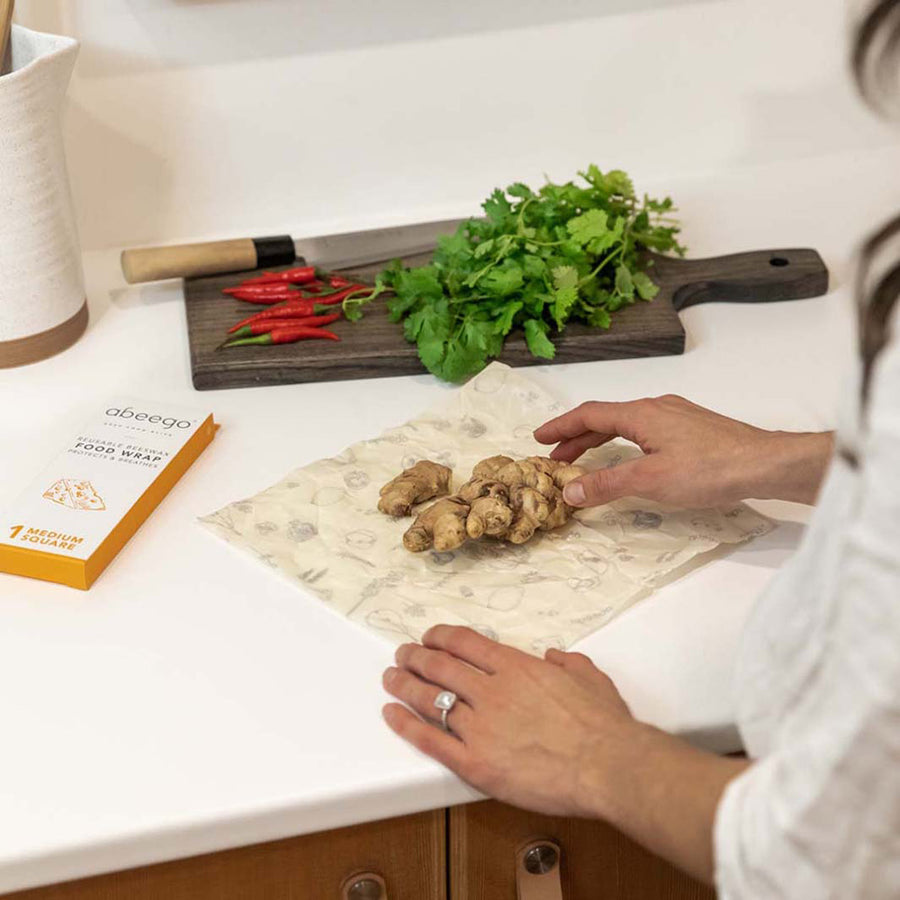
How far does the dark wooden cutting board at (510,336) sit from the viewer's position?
1300mm

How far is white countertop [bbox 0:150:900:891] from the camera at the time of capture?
0.85 metres

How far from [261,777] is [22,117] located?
682 millimetres

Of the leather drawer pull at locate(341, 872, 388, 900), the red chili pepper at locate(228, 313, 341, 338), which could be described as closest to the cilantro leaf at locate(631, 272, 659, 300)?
the red chili pepper at locate(228, 313, 341, 338)

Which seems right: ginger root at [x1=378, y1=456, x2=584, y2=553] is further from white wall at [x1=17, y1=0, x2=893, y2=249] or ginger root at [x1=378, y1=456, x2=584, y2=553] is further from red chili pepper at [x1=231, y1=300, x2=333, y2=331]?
white wall at [x1=17, y1=0, x2=893, y2=249]

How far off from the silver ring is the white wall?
0.84m

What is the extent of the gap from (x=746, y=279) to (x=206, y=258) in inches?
24.3

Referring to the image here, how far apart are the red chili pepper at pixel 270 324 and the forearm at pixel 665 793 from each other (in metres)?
0.66

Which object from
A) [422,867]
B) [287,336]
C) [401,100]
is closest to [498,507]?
[422,867]

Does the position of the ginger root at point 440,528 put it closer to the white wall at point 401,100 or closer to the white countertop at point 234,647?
the white countertop at point 234,647

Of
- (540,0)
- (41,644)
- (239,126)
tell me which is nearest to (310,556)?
(41,644)

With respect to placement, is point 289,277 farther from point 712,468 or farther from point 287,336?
point 712,468

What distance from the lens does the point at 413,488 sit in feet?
3.60

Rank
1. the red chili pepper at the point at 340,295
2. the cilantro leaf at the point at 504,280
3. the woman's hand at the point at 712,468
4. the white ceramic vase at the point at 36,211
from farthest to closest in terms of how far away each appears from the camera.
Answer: the red chili pepper at the point at 340,295 → the cilantro leaf at the point at 504,280 → the white ceramic vase at the point at 36,211 → the woman's hand at the point at 712,468

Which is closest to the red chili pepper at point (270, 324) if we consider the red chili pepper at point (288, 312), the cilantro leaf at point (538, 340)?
the red chili pepper at point (288, 312)
